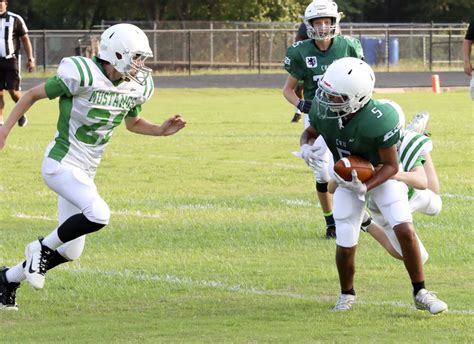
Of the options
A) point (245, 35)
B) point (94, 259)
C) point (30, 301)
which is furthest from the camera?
point (245, 35)

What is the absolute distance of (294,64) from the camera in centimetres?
952

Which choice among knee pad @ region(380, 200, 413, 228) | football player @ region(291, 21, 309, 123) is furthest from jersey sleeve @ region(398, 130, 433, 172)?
football player @ region(291, 21, 309, 123)

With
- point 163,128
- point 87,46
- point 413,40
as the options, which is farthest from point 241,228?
point 413,40

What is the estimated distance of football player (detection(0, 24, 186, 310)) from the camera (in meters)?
6.66

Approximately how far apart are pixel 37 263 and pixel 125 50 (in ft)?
4.21

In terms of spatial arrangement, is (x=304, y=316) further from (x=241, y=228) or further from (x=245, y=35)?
(x=245, y=35)

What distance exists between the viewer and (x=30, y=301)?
7.03 meters

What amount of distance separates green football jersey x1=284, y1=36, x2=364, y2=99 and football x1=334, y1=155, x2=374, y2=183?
114 inches

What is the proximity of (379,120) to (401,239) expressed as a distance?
0.65 metres

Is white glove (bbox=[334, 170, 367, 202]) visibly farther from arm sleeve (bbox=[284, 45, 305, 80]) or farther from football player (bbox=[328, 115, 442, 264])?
arm sleeve (bbox=[284, 45, 305, 80])

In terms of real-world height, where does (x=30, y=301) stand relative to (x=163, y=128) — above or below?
below

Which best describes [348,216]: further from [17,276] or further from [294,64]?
[294,64]

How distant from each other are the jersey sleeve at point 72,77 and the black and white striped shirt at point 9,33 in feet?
36.4

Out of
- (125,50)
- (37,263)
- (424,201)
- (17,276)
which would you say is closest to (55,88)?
(125,50)
